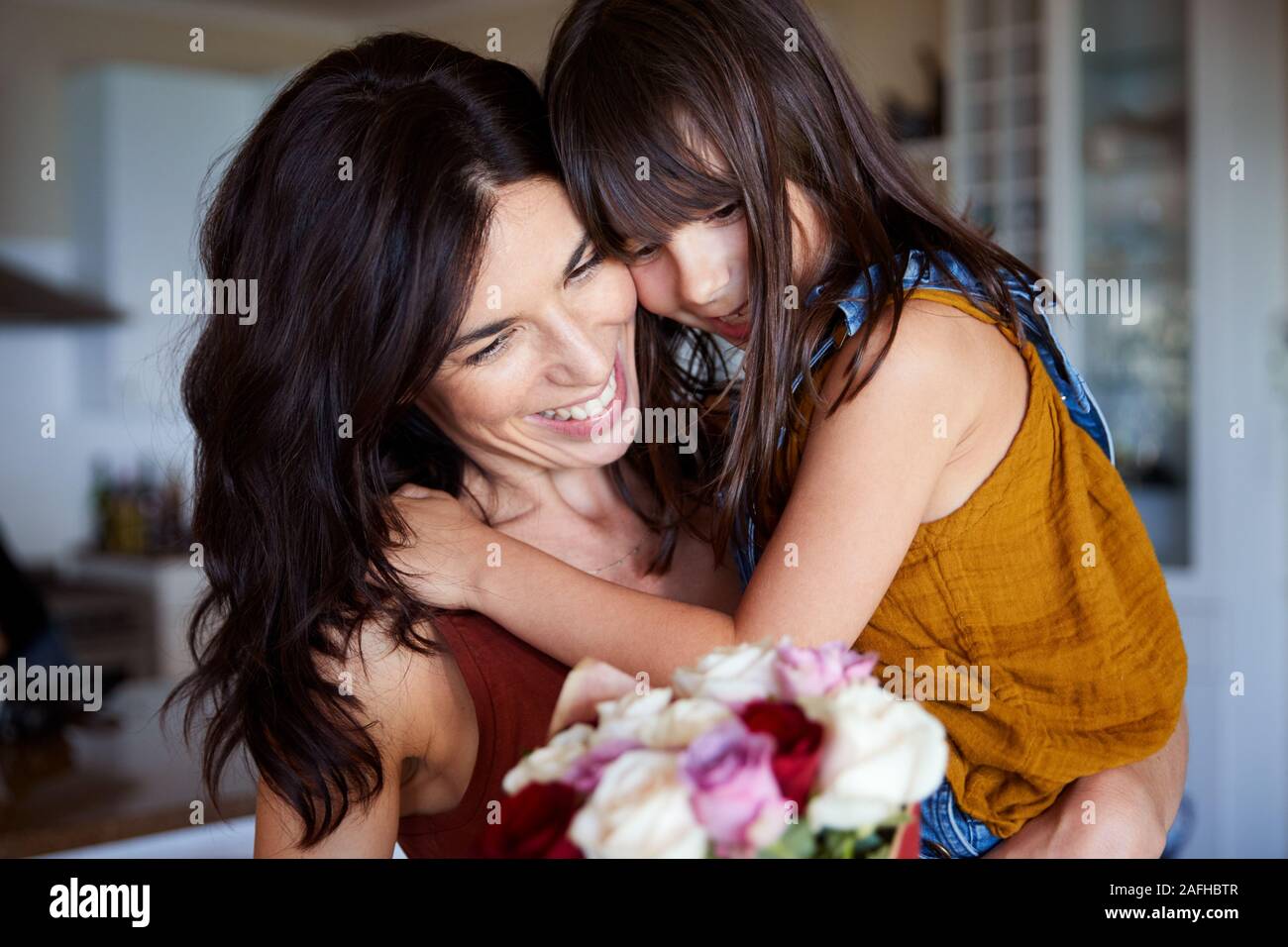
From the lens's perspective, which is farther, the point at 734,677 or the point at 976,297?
the point at 976,297

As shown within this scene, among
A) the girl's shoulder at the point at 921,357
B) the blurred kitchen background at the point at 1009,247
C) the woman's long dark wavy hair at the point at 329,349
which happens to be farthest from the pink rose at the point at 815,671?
the blurred kitchen background at the point at 1009,247

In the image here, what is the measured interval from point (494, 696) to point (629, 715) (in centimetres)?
60

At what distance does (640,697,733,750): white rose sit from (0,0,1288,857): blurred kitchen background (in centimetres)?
106

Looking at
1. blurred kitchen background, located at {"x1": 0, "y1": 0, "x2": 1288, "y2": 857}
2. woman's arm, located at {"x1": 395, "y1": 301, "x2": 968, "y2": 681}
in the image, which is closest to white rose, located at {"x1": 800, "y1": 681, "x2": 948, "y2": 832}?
woman's arm, located at {"x1": 395, "y1": 301, "x2": 968, "y2": 681}

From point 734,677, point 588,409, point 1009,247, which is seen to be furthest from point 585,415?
point 1009,247

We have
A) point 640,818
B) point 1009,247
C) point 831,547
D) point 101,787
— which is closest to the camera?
point 640,818

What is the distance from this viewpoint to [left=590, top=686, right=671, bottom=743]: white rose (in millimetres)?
633

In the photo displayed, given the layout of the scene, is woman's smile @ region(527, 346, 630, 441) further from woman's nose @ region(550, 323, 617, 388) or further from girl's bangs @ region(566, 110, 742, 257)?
girl's bangs @ region(566, 110, 742, 257)

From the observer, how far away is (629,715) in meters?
0.64

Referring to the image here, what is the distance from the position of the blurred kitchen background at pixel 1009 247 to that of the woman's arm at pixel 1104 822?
74cm

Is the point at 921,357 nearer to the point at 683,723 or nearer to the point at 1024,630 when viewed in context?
the point at 1024,630

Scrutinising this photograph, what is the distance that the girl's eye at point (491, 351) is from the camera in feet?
3.80

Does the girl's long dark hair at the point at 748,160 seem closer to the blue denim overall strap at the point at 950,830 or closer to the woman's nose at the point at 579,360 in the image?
the woman's nose at the point at 579,360
